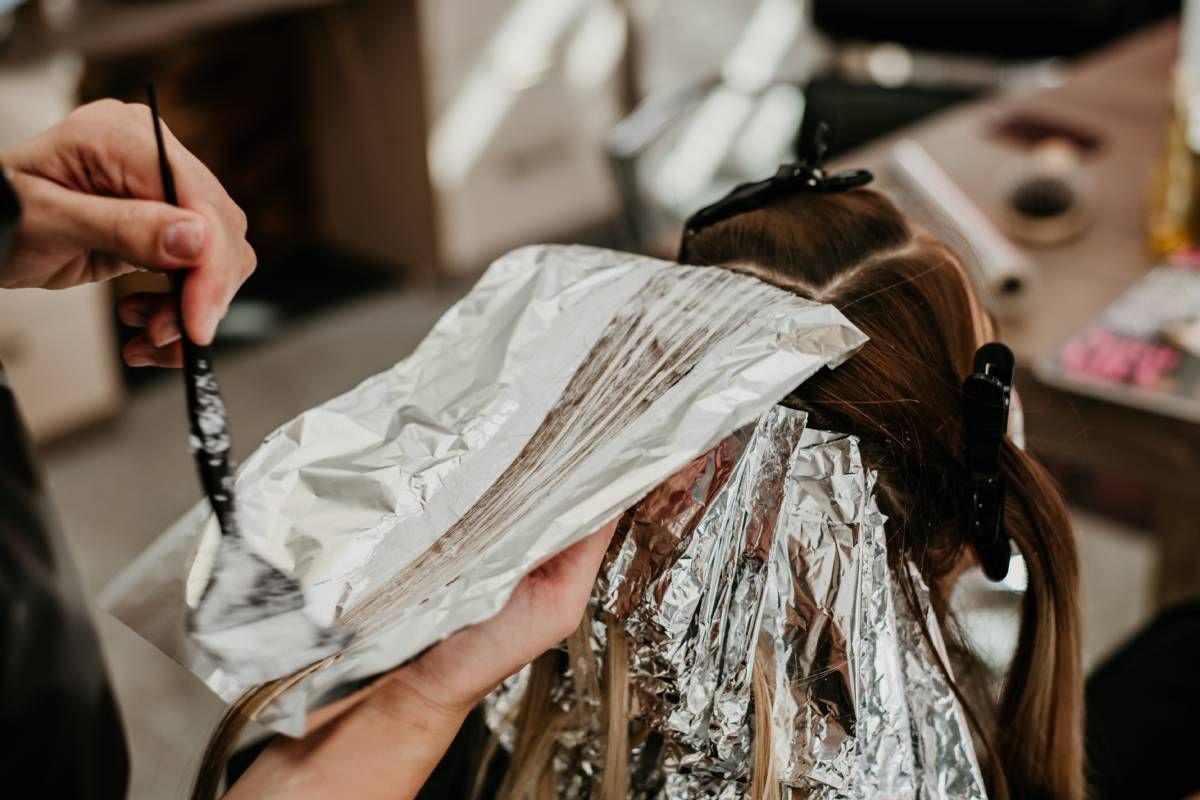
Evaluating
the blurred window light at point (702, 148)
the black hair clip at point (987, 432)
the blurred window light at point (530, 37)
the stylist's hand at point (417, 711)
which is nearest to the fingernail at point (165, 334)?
the stylist's hand at point (417, 711)

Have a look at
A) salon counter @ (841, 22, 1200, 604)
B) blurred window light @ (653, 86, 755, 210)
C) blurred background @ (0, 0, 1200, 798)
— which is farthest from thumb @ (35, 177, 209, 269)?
blurred window light @ (653, 86, 755, 210)

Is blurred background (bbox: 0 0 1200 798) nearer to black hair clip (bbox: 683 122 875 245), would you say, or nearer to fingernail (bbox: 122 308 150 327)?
black hair clip (bbox: 683 122 875 245)

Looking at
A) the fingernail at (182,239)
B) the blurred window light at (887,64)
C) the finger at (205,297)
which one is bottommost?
the blurred window light at (887,64)

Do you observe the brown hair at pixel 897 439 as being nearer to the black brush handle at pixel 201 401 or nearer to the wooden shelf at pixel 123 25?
the black brush handle at pixel 201 401

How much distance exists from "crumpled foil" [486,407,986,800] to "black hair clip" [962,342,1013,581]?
0.06m

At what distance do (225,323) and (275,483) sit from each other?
232 cm

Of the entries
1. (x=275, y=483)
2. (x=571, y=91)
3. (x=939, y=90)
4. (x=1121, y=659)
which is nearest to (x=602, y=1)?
(x=571, y=91)

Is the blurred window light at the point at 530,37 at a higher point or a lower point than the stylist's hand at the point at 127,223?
lower

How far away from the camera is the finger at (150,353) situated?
0.71 m

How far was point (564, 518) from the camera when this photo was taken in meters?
0.63

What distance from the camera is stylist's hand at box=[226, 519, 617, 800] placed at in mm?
617

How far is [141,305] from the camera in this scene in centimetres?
72

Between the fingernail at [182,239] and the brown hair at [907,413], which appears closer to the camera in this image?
the fingernail at [182,239]

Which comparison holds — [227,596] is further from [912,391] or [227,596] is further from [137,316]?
[912,391]
